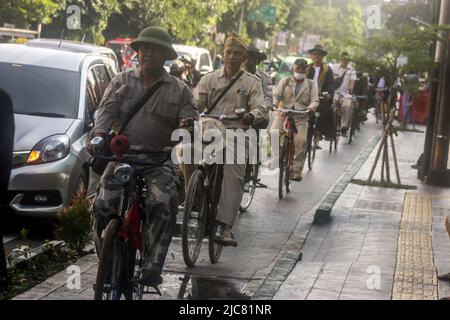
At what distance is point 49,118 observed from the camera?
10.9 meters

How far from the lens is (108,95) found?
287 inches

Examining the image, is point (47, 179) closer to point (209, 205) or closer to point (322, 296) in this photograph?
point (209, 205)

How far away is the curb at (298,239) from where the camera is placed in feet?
26.3

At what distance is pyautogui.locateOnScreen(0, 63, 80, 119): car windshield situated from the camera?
11148 millimetres

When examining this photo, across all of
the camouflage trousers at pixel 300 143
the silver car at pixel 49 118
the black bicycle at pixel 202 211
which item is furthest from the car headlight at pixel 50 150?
the camouflage trousers at pixel 300 143

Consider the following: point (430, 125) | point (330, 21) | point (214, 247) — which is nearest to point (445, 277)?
point (214, 247)

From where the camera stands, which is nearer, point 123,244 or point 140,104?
point 123,244

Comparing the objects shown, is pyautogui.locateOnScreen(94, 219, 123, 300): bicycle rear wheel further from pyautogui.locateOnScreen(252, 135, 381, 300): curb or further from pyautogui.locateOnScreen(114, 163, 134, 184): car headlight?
pyautogui.locateOnScreen(252, 135, 381, 300): curb

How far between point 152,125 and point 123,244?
101 cm

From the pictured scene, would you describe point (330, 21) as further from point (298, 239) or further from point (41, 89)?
point (298, 239)

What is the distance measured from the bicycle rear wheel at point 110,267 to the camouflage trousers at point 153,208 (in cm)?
33

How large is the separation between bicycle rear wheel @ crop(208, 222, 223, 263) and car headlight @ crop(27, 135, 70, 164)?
186 cm

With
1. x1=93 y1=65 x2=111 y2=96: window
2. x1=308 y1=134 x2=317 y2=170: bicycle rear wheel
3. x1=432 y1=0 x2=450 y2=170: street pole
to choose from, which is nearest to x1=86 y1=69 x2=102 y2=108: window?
x1=93 y1=65 x2=111 y2=96: window

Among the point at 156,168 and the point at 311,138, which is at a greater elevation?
the point at 156,168
